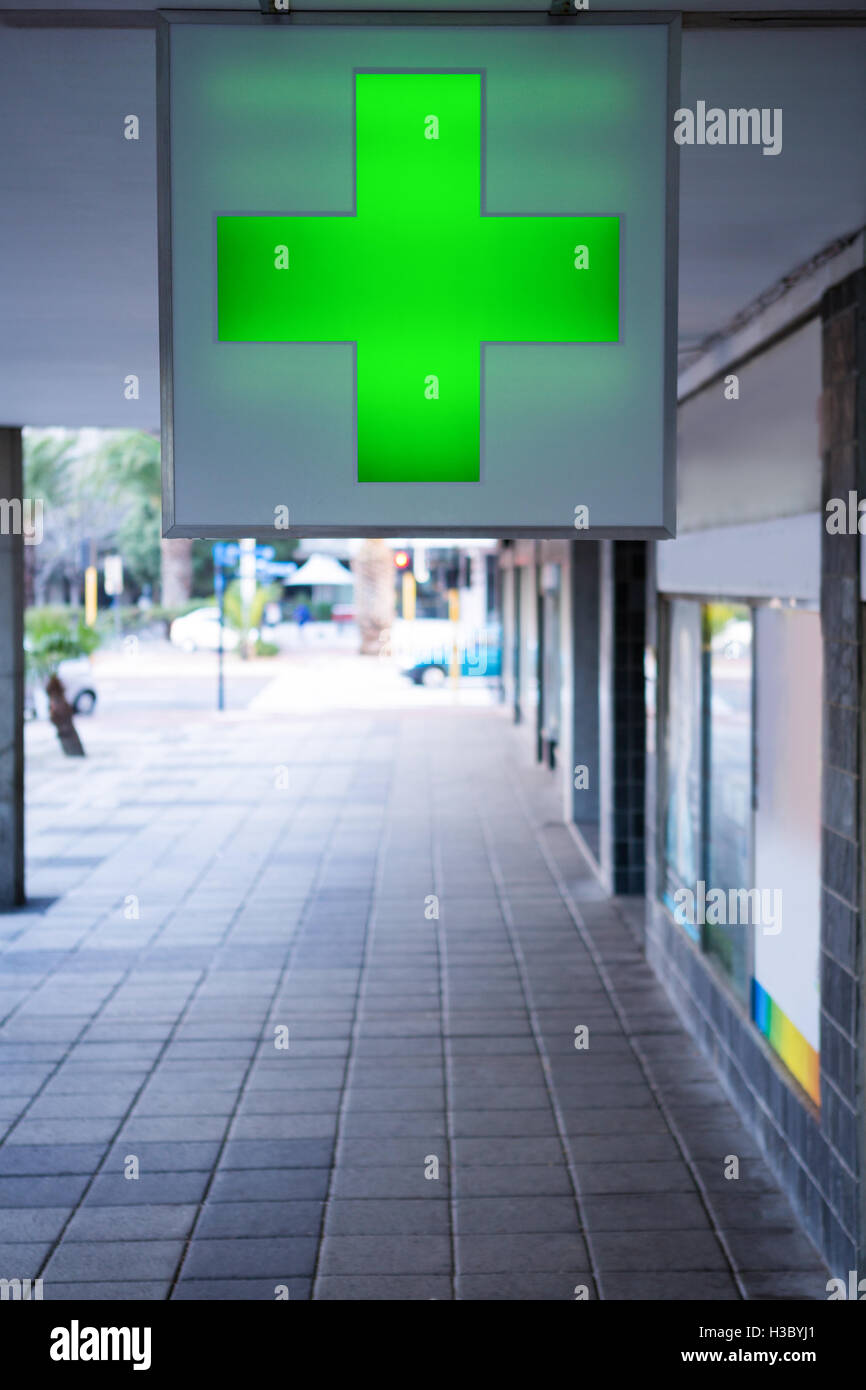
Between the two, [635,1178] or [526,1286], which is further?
[635,1178]

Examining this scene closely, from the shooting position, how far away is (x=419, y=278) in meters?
3.77

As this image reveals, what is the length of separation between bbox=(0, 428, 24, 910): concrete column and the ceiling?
390 centimetres

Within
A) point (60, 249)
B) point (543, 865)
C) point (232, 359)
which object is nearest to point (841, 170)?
point (232, 359)

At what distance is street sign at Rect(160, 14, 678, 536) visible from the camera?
12.1 ft

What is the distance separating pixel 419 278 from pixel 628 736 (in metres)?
8.37

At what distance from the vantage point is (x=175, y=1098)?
24.3 ft

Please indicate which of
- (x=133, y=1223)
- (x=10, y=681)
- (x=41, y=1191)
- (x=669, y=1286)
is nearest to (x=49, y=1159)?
(x=41, y=1191)

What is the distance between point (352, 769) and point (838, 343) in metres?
14.7

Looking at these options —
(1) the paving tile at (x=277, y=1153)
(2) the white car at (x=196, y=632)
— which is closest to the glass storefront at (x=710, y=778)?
(1) the paving tile at (x=277, y=1153)

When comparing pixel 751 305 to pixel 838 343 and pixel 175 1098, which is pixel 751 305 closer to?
pixel 838 343

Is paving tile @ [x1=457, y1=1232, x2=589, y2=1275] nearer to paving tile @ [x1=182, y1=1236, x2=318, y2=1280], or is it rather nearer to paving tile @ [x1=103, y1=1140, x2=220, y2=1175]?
paving tile @ [x1=182, y1=1236, x2=318, y2=1280]

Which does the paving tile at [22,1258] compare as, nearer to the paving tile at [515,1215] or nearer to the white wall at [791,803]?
the paving tile at [515,1215]

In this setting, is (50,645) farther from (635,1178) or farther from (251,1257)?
(251,1257)

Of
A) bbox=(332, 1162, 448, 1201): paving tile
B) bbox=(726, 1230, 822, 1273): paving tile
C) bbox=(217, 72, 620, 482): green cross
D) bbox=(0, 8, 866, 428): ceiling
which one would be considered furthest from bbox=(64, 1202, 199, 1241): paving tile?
bbox=(0, 8, 866, 428): ceiling
